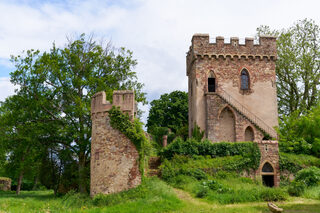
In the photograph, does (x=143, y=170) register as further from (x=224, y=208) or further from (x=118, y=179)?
(x=224, y=208)

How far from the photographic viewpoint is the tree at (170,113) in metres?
41.5

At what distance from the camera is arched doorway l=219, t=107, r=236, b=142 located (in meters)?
25.4

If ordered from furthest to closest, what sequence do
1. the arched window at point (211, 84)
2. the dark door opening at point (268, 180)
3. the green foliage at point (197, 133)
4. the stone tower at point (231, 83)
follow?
the arched window at point (211, 84) → the stone tower at point (231, 83) → the green foliage at point (197, 133) → the dark door opening at point (268, 180)

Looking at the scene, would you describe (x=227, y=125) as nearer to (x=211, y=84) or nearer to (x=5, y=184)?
(x=211, y=84)

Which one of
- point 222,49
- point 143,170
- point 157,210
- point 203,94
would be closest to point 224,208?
point 157,210

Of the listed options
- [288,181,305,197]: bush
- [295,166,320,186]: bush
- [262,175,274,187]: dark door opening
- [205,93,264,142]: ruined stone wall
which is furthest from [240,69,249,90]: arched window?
[288,181,305,197]: bush

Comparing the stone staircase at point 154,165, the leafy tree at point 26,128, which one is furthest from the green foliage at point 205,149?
the leafy tree at point 26,128

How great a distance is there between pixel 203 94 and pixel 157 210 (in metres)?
14.7

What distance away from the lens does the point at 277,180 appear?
1928 cm

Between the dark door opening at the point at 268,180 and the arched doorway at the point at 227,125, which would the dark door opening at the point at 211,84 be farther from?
the dark door opening at the point at 268,180

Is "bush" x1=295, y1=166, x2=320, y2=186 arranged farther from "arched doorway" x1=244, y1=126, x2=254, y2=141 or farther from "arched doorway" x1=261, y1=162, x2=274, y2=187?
"arched doorway" x1=244, y1=126, x2=254, y2=141

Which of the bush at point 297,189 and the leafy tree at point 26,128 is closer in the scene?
the bush at point 297,189

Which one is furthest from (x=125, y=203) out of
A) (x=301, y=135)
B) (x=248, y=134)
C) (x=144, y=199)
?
(x=301, y=135)

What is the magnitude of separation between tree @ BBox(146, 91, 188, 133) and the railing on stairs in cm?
1475
